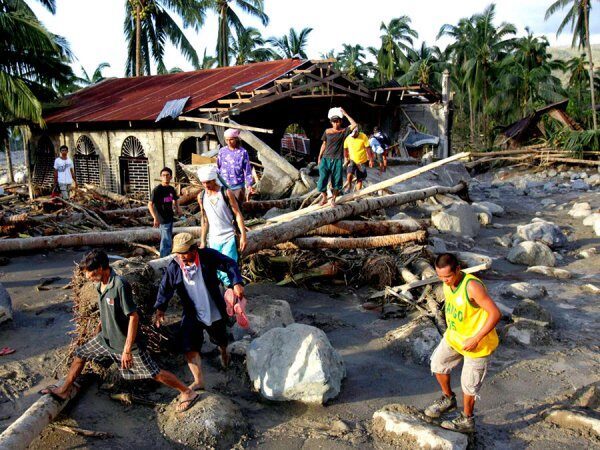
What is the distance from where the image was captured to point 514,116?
37406 millimetres

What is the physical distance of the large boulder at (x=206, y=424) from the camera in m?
4.23

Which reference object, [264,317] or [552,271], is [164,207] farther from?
[552,271]

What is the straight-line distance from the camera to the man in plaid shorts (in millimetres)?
4180

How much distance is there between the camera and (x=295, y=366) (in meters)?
4.83

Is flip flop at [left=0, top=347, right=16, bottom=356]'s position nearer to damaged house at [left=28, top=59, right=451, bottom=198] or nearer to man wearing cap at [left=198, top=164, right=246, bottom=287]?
man wearing cap at [left=198, top=164, right=246, bottom=287]

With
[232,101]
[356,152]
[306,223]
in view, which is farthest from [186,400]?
[232,101]

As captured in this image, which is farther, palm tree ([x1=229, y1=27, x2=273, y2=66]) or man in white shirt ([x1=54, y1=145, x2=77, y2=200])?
palm tree ([x1=229, y1=27, x2=273, y2=66])

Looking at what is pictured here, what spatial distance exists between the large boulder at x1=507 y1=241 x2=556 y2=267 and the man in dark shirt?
6.37 m

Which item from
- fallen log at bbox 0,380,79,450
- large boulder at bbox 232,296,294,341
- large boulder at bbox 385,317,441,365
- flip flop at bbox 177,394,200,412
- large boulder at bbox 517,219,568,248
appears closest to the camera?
fallen log at bbox 0,380,79,450

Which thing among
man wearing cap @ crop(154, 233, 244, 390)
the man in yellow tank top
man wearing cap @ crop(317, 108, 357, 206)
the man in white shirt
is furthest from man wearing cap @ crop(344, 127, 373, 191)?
the man in white shirt

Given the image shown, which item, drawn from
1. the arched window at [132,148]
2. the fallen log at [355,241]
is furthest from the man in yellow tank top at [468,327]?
the arched window at [132,148]

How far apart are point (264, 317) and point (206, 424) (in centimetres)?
209

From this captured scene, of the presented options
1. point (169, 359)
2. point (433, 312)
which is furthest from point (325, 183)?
point (169, 359)

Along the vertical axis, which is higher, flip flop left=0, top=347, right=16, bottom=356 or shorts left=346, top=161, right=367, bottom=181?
shorts left=346, top=161, right=367, bottom=181
